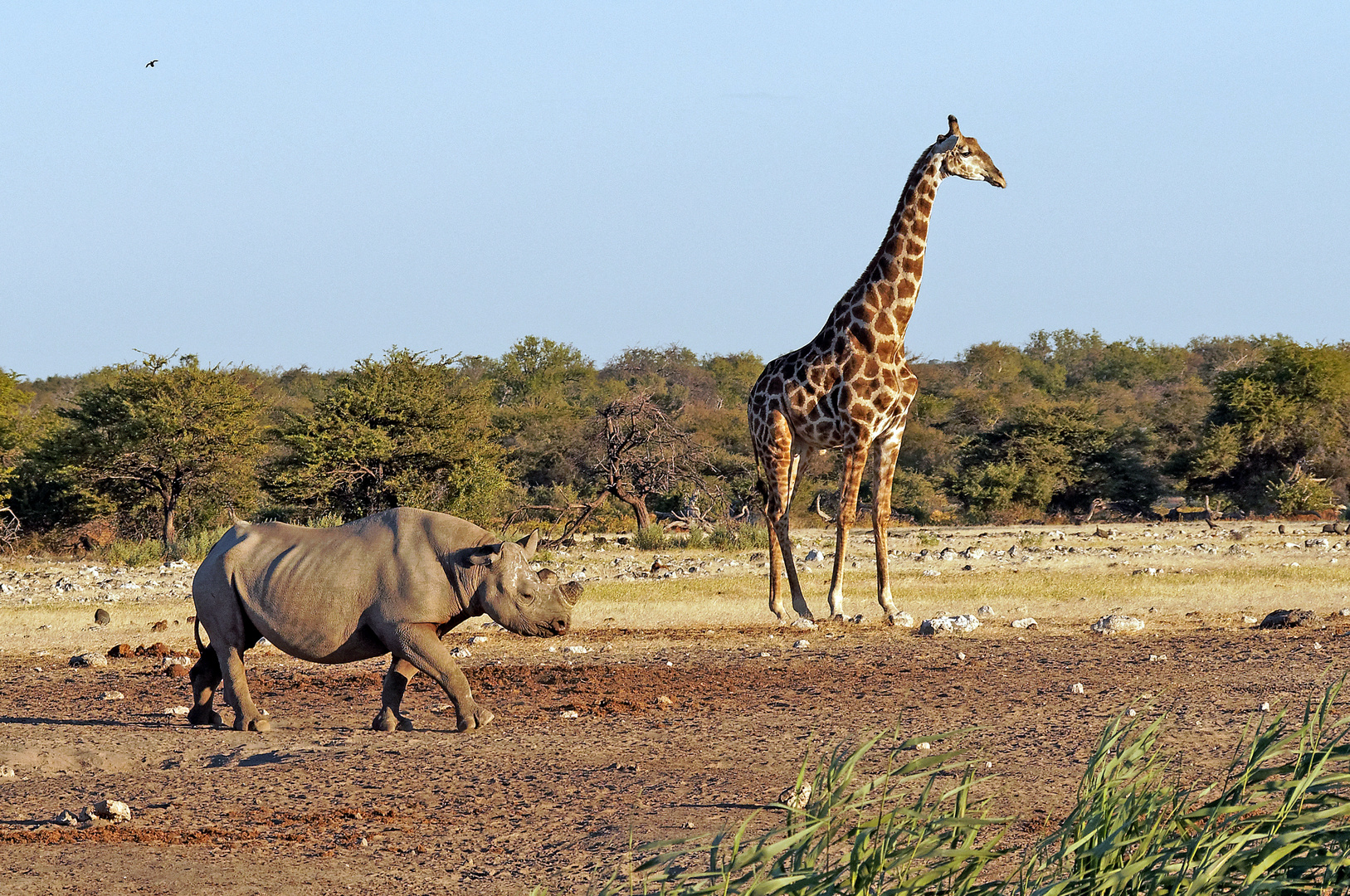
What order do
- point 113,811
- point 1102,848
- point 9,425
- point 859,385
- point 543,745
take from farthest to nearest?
point 9,425 → point 859,385 → point 543,745 → point 113,811 → point 1102,848

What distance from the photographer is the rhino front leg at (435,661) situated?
805cm

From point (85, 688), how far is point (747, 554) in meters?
13.3

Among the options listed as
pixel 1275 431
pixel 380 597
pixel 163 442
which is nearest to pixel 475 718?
pixel 380 597

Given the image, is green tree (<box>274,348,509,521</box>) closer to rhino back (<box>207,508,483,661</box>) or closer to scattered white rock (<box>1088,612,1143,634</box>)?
scattered white rock (<box>1088,612,1143,634</box>)

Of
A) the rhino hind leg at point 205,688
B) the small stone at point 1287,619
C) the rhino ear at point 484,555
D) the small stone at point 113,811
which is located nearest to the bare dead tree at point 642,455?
the small stone at point 1287,619

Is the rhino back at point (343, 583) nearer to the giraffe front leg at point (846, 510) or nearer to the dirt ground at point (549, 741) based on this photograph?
the dirt ground at point (549, 741)

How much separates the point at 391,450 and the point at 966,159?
15.7 metres

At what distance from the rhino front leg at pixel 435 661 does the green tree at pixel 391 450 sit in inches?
694

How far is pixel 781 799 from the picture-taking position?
6.03m

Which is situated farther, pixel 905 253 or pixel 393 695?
pixel 905 253

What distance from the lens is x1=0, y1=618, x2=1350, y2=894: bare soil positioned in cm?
575

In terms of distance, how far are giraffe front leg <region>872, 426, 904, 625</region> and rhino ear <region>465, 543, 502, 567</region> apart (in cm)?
524

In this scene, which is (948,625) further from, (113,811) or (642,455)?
(642,455)

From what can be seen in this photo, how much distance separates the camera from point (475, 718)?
814 centimetres
